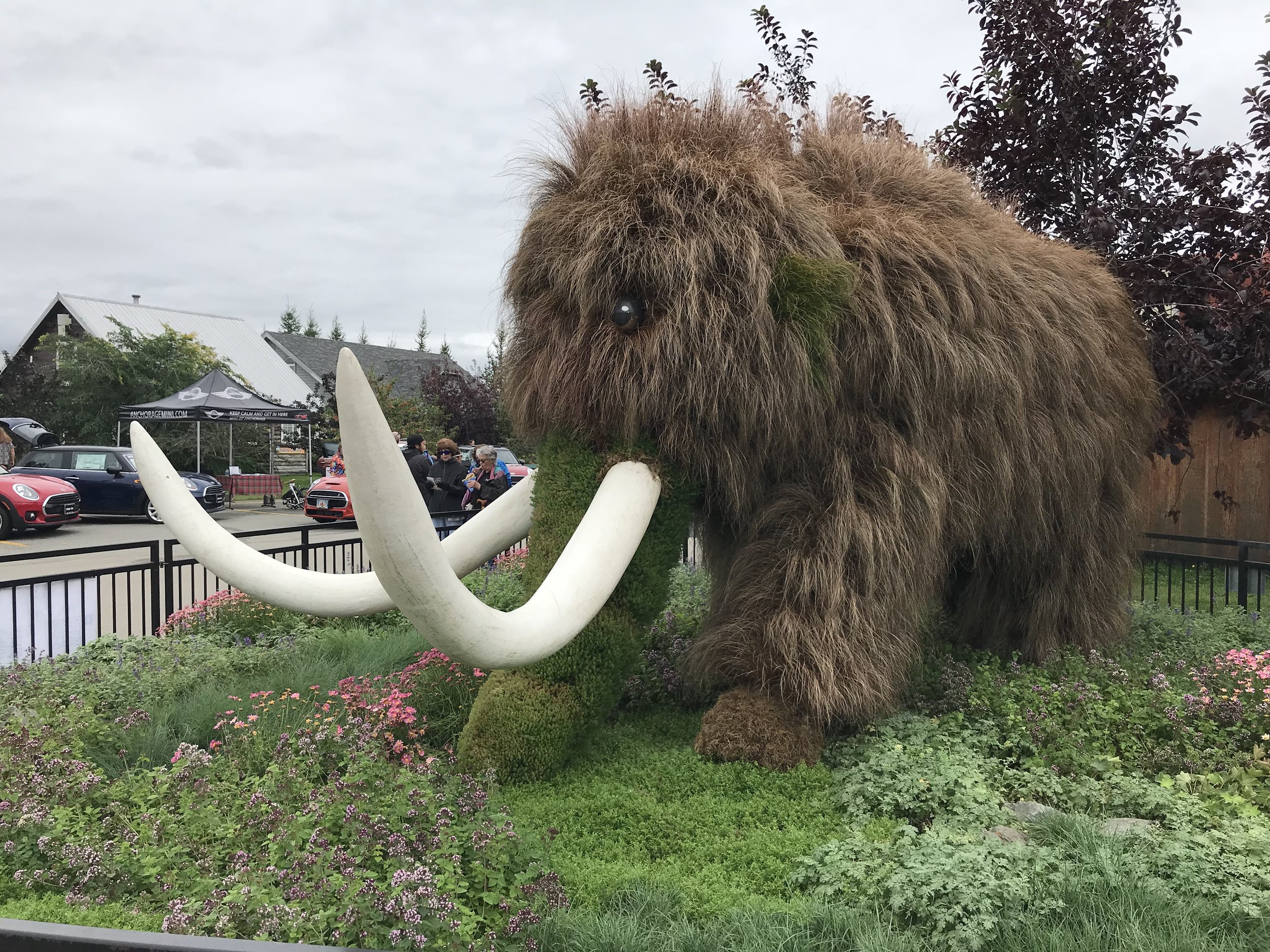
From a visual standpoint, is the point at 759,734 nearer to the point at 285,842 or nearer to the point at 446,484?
the point at 285,842

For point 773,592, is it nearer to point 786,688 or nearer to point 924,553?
point 786,688

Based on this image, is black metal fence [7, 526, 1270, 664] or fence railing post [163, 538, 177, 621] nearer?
black metal fence [7, 526, 1270, 664]

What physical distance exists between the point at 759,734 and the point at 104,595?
725 cm

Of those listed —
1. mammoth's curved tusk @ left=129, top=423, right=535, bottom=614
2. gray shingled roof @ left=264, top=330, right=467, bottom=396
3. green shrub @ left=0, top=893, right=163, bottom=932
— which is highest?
gray shingled roof @ left=264, top=330, right=467, bottom=396

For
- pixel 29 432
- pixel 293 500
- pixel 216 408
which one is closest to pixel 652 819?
pixel 216 408

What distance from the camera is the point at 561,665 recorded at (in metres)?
3.10

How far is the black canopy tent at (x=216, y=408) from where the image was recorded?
1585 cm

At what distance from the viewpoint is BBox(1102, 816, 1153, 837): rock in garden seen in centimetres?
283

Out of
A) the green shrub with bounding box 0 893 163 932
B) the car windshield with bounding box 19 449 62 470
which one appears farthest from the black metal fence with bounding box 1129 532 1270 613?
the car windshield with bounding box 19 449 62 470

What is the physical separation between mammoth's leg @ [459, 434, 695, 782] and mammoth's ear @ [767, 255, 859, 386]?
67 cm

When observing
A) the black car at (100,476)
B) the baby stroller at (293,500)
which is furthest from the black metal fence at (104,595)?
the baby stroller at (293,500)

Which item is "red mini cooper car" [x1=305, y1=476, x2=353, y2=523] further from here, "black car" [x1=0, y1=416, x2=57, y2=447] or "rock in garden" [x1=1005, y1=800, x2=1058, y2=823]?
"rock in garden" [x1=1005, y1=800, x2=1058, y2=823]

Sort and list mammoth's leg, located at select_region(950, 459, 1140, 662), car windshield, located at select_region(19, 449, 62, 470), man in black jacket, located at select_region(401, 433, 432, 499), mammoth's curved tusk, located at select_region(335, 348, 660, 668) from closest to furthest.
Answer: mammoth's curved tusk, located at select_region(335, 348, 660, 668) → mammoth's leg, located at select_region(950, 459, 1140, 662) → man in black jacket, located at select_region(401, 433, 432, 499) → car windshield, located at select_region(19, 449, 62, 470)

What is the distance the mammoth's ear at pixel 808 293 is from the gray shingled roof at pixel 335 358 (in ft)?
92.6
